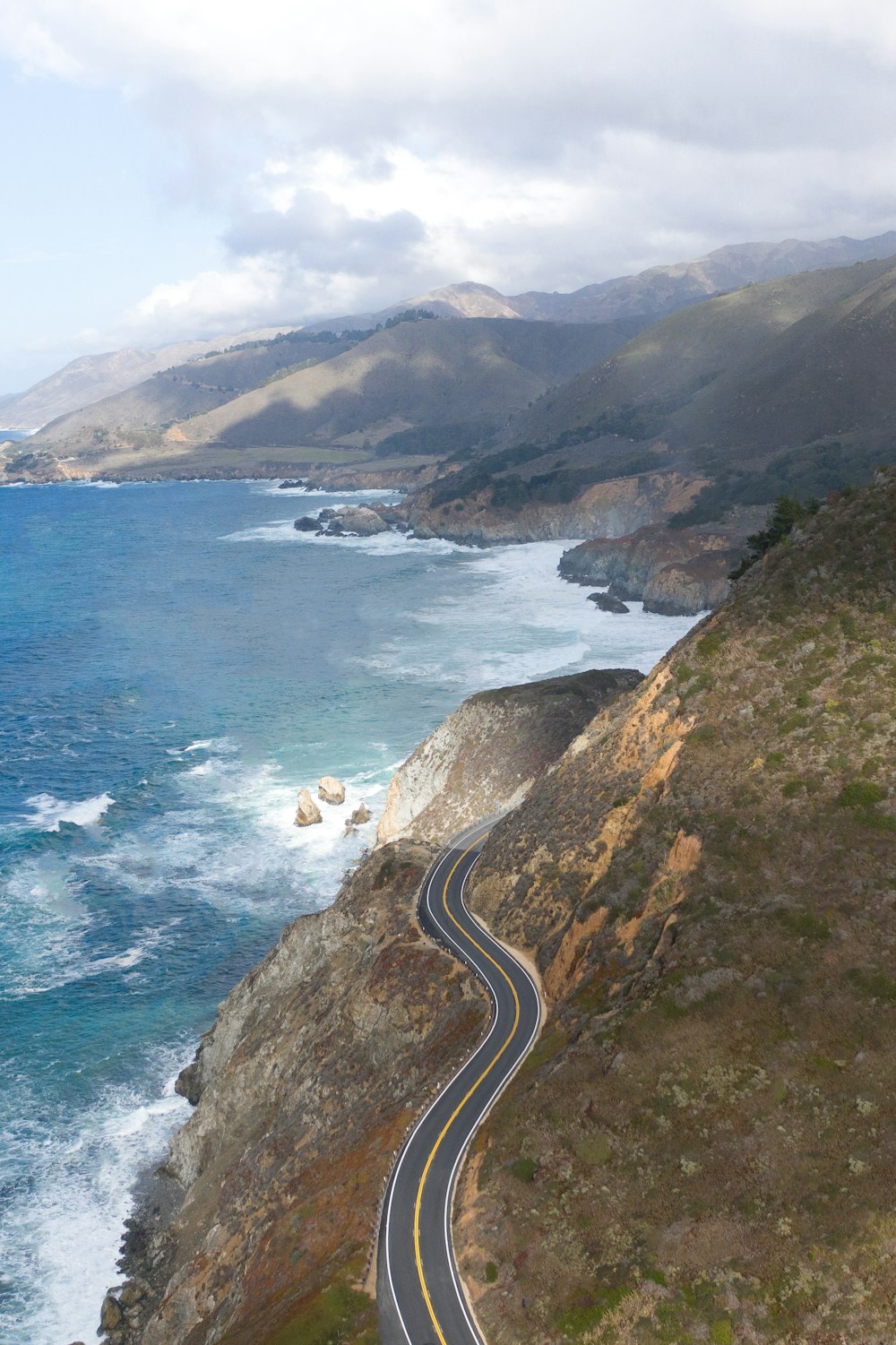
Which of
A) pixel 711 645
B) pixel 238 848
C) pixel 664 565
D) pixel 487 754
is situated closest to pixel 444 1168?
pixel 711 645

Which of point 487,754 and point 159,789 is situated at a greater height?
point 487,754

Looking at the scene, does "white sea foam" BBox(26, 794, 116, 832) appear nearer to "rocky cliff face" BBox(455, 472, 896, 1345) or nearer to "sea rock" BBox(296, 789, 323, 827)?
"sea rock" BBox(296, 789, 323, 827)

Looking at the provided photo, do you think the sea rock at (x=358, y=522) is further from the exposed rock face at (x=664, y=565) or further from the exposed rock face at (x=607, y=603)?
the exposed rock face at (x=607, y=603)

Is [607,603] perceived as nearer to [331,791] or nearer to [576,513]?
[576,513]

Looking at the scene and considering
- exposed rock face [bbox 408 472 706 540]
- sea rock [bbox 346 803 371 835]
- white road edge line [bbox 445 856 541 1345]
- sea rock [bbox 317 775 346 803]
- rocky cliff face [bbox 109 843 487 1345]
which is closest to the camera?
white road edge line [bbox 445 856 541 1345]

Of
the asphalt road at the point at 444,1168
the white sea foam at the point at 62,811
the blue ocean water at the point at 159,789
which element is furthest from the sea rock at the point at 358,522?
the asphalt road at the point at 444,1168

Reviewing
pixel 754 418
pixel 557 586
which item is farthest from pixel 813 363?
pixel 557 586

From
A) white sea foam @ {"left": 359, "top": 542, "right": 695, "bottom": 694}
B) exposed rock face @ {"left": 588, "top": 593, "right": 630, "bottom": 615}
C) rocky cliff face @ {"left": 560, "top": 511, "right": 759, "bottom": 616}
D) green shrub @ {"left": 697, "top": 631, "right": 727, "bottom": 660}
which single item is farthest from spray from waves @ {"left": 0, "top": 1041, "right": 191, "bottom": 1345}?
exposed rock face @ {"left": 588, "top": 593, "right": 630, "bottom": 615}
